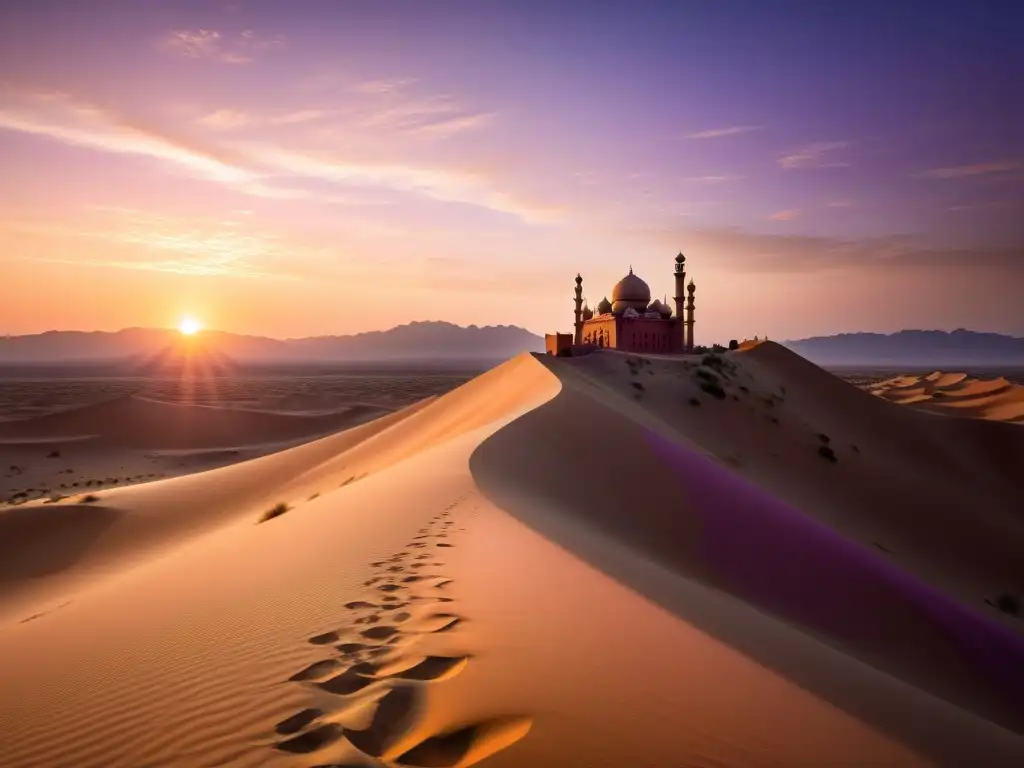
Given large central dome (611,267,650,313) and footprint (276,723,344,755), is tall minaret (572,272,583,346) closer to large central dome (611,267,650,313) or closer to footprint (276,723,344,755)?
large central dome (611,267,650,313)

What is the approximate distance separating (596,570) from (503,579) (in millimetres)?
970

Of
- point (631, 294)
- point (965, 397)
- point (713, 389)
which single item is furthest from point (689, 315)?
point (965, 397)

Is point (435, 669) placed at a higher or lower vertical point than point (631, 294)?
lower

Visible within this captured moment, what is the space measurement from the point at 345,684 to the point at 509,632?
106 centimetres

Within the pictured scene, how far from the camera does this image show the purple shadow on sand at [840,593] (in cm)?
789

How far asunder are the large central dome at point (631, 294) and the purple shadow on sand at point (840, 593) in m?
30.7

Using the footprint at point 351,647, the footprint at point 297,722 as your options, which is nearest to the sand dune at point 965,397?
the footprint at point 351,647

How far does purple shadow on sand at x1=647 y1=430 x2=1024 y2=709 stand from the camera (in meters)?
7.89

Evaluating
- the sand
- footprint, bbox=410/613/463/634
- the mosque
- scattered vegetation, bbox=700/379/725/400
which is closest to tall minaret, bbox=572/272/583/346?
the mosque

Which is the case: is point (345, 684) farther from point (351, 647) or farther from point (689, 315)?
point (689, 315)

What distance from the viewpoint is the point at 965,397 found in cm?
5666

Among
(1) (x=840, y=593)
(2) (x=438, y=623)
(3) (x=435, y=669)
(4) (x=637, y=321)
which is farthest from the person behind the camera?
(4) (x=637, y=321)

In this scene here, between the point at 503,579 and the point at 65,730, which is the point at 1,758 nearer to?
the point at 65,730

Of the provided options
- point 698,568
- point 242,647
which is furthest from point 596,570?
point 698,568
